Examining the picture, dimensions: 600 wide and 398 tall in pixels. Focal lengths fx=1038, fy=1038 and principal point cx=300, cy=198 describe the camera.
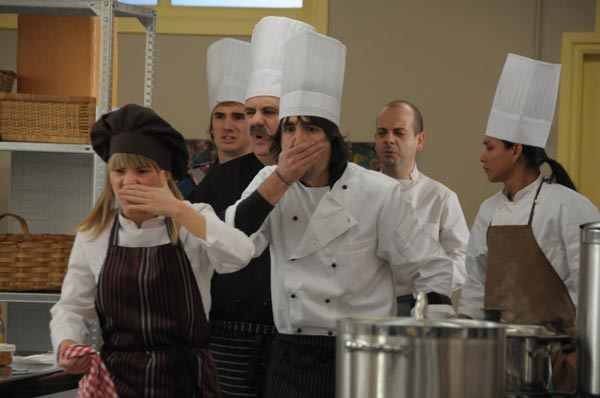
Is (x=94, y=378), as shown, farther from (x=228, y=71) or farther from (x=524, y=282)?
(x=228, y=71)

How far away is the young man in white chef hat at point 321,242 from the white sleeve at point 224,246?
15 cm

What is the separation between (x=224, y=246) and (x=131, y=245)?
0.21 metres

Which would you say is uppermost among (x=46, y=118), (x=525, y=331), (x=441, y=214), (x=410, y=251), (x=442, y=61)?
(x=442, y=61)

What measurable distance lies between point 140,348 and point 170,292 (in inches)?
5.3

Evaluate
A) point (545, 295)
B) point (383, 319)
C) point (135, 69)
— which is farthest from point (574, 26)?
point (383, 319)

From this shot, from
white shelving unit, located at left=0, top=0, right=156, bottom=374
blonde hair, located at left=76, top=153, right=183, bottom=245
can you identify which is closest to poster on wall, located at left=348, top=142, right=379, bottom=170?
white shelving unit, located at left=0, top=0, right=156, bottom=374

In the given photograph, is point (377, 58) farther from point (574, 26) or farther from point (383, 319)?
point (383, 319)

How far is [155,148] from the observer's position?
7.49ft

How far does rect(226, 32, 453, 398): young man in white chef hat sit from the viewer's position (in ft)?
8.14

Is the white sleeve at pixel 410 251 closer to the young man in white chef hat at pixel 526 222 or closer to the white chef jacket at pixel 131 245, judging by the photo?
the white chef jacket at pixel 131 245

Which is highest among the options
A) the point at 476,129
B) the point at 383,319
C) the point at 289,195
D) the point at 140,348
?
the point at 476,129

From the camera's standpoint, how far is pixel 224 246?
2246mm

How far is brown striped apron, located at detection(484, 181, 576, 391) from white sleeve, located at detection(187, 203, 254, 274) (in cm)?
108

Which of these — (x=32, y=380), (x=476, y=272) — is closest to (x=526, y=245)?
(x=476, y=272)
